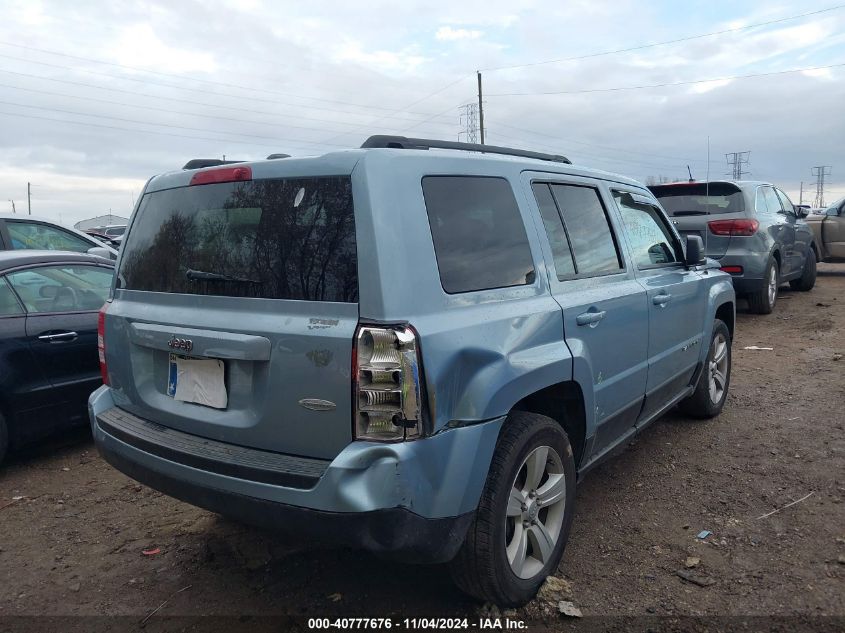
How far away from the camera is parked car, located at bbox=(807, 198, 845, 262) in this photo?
1210 cm

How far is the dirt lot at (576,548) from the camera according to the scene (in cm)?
284

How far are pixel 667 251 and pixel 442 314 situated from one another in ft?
8.63

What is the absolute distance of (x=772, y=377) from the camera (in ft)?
20.9

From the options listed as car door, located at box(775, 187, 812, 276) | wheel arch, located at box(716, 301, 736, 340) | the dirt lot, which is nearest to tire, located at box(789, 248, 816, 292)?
car door, located at box(775, 187, 812, 276)

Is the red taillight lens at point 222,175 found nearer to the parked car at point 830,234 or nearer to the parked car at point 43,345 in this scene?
the parked car at point 43,345

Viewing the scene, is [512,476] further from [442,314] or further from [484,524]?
[442,314]

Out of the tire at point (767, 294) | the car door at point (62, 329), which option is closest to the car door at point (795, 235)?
the tire at point (767, 294)

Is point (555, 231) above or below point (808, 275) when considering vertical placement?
above

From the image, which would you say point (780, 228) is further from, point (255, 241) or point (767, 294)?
point (255, 241)

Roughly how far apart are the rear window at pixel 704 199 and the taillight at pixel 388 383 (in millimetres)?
7308

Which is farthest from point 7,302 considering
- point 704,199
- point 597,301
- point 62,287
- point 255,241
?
point 704,199

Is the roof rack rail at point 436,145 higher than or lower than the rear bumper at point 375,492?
higher

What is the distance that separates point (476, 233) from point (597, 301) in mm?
865

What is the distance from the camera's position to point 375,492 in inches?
85.4
